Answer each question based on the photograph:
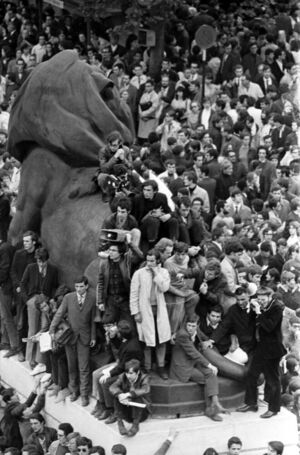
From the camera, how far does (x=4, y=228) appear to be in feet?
96.4

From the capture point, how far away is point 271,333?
22891 mm

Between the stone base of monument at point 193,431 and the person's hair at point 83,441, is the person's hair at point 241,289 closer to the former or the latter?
the stone base of monument at point 193,431

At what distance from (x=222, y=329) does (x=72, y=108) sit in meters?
4.22

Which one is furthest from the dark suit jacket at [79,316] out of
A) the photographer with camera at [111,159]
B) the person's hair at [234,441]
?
the person's hair at [234,441]

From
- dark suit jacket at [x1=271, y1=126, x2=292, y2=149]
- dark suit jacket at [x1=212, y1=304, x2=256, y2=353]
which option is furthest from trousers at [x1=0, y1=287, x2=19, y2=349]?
dark suit jacket at [x1=271, y1=126, x2=292, y2=149]

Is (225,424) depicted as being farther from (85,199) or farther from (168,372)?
(85,199)

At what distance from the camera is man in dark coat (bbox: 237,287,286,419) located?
22.8 meters

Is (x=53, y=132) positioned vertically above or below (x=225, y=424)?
above

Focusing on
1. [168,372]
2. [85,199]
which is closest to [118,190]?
[85,199]

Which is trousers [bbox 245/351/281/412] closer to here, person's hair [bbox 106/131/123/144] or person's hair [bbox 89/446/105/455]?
person's hair [bbox 89/446/105/455]

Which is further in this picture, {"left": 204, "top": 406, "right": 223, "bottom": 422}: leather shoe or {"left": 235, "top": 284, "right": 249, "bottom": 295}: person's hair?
{"left": 235, "top": 284, "right": 249, "bottom": 295}: person's hair

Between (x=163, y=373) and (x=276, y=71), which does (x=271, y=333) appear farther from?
(x=276, y=71)

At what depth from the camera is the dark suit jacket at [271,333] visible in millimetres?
22797

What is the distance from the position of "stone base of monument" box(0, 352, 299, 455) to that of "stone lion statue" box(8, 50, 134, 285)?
9.12 ft
